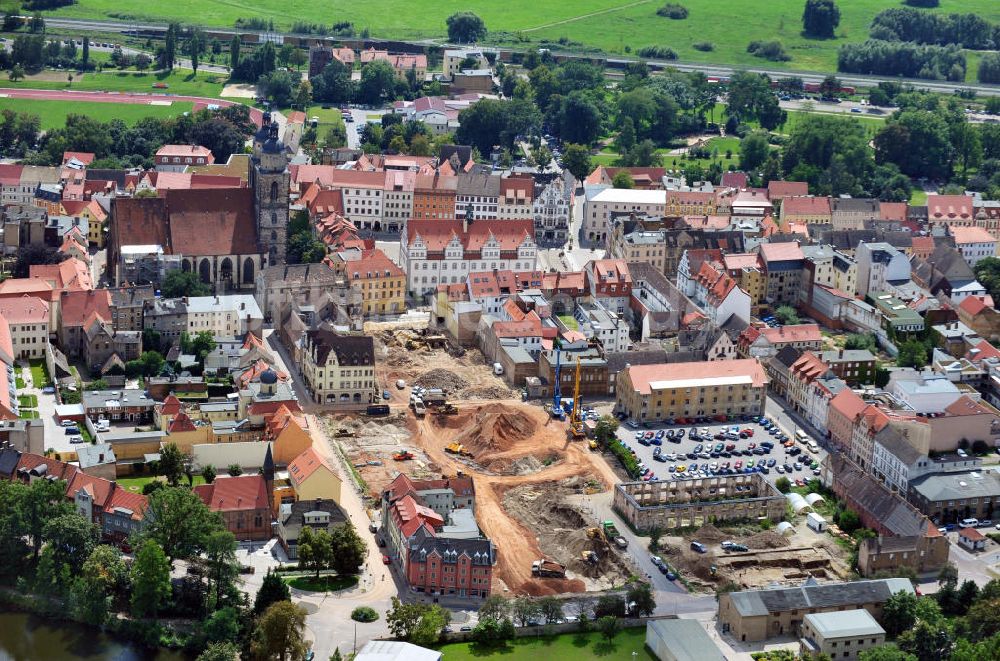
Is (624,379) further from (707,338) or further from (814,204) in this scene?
(814,204)

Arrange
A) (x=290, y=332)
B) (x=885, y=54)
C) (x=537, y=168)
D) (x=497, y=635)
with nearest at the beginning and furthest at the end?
(x=497, y=635) < (x=290, y=332) < (x=537, y=168) < (x=885, y=54)

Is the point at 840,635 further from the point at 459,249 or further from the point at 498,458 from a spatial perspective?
the point at 459,249

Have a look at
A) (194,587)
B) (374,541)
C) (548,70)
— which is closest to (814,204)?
(548,70)

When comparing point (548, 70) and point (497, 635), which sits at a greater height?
point (548, 70)

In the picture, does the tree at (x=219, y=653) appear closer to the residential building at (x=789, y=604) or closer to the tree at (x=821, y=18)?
the residential building at (x=789, y=604)

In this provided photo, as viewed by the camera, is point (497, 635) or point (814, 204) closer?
point (497, 635)

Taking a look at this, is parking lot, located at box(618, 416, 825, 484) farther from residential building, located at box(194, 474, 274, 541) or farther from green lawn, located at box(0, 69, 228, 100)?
green lawn, located at box(0, 69, 228, 100)

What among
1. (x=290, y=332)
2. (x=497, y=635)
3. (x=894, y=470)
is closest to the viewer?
(x=497, y=635)
